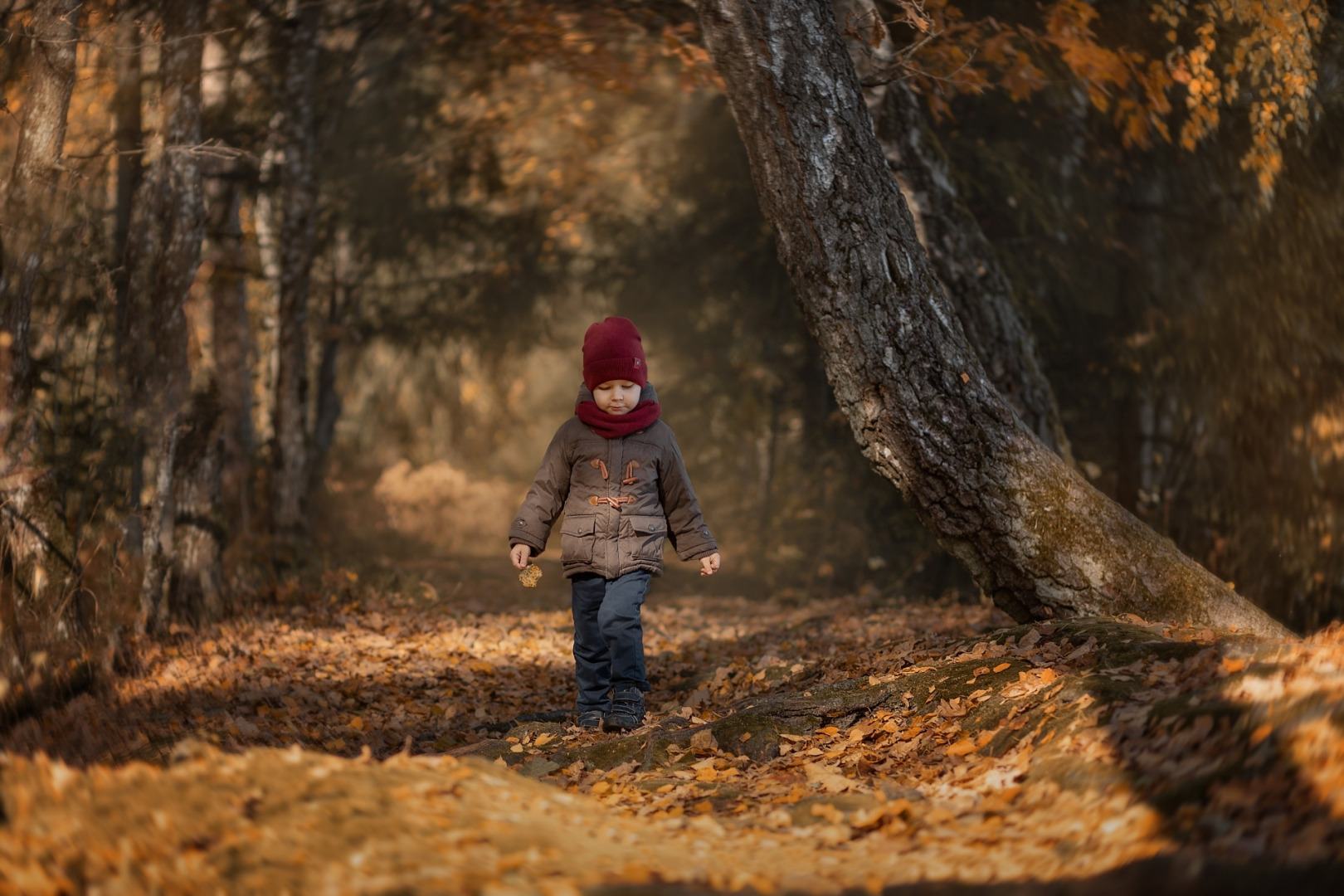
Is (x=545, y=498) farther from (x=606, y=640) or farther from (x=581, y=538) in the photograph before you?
(x=606, y=640)

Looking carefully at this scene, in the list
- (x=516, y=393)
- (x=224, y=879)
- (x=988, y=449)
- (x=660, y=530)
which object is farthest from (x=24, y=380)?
(x=516, y=393)

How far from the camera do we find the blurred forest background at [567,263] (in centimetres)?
676

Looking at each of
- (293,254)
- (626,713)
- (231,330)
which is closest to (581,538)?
(626,713)

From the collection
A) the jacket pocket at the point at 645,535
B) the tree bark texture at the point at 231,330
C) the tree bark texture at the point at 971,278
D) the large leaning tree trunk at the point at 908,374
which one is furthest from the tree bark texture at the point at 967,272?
the tree bark texture at the point at 231,330

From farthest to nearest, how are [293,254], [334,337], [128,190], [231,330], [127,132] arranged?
[334,337] → [231,330] → [293,254] → [128,190] → [127,132]

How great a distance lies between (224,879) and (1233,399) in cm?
821

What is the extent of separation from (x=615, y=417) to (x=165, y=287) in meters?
4.43

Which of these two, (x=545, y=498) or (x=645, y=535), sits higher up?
(x=545, y=498)

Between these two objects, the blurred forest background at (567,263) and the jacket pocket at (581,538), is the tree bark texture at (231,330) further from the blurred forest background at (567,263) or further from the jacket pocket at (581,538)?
the jacket pocket at (581,538)

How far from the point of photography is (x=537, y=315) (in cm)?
1406

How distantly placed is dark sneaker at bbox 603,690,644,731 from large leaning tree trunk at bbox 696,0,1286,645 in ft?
5.93

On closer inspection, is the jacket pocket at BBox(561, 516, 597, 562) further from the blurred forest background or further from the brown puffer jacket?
the blurred forest background

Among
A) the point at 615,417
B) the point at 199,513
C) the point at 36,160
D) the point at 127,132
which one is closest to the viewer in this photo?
the point at 615,417

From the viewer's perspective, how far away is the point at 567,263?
14.0 meters
